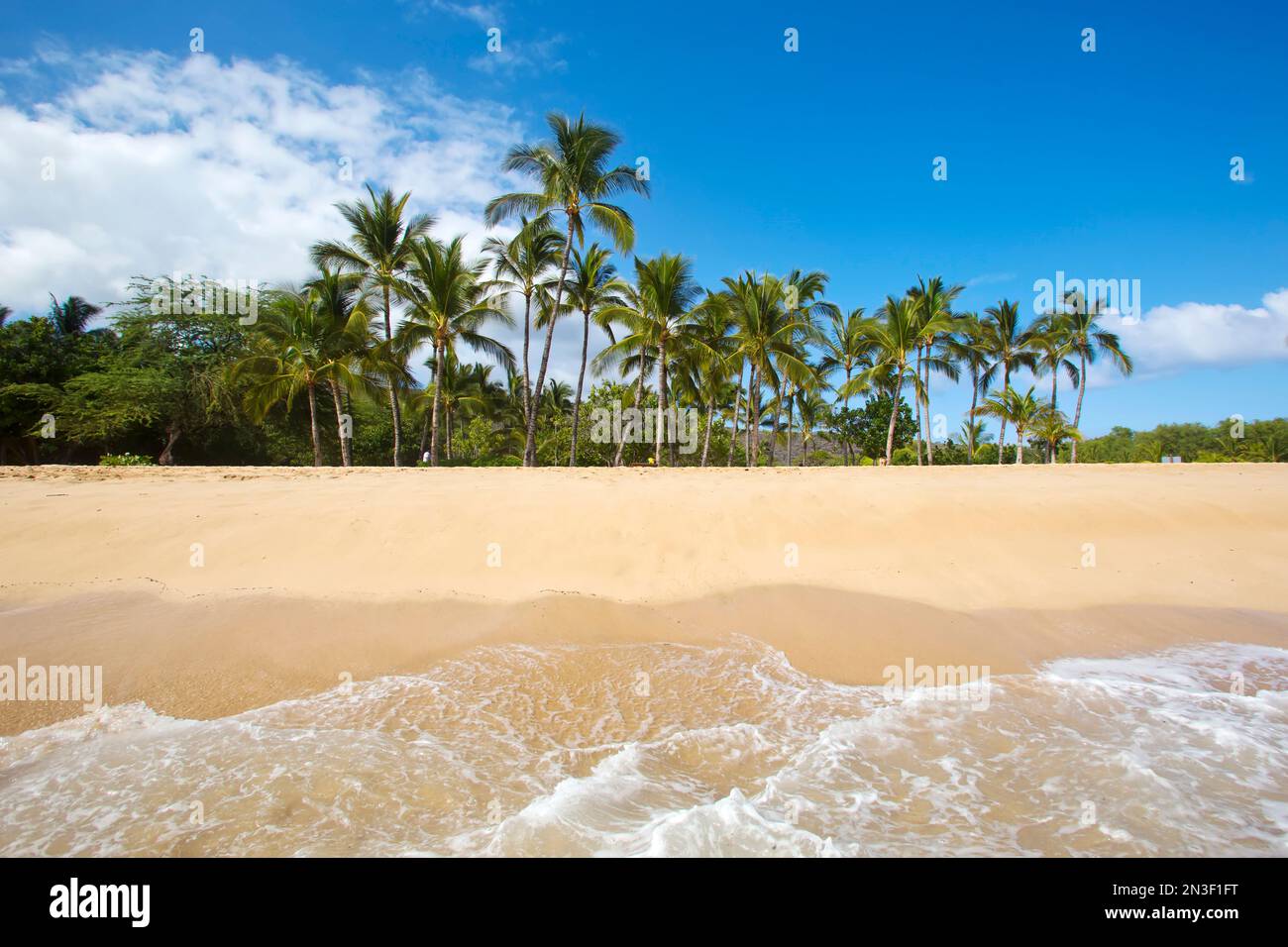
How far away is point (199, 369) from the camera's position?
2698 cm

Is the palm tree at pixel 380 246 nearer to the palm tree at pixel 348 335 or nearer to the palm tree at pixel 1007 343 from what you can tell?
the palm tree at pixel 348 335

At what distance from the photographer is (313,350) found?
2250cm

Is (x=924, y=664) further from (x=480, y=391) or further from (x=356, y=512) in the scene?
(x=480, y=391)

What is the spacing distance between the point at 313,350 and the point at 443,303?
567cm

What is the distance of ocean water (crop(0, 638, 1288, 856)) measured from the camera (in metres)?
2.28

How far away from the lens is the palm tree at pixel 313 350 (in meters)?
22.0

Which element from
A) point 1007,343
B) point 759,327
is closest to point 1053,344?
point 1007,343

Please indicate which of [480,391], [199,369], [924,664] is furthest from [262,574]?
[480,391]

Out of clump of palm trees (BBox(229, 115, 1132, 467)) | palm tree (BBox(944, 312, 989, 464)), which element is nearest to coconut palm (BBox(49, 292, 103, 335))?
clump of palm trees (BBox(229, 115, 1132, 467))

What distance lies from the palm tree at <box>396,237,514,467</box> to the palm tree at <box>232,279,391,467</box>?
5.74 ft

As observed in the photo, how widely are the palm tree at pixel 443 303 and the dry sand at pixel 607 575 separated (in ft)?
48.0
